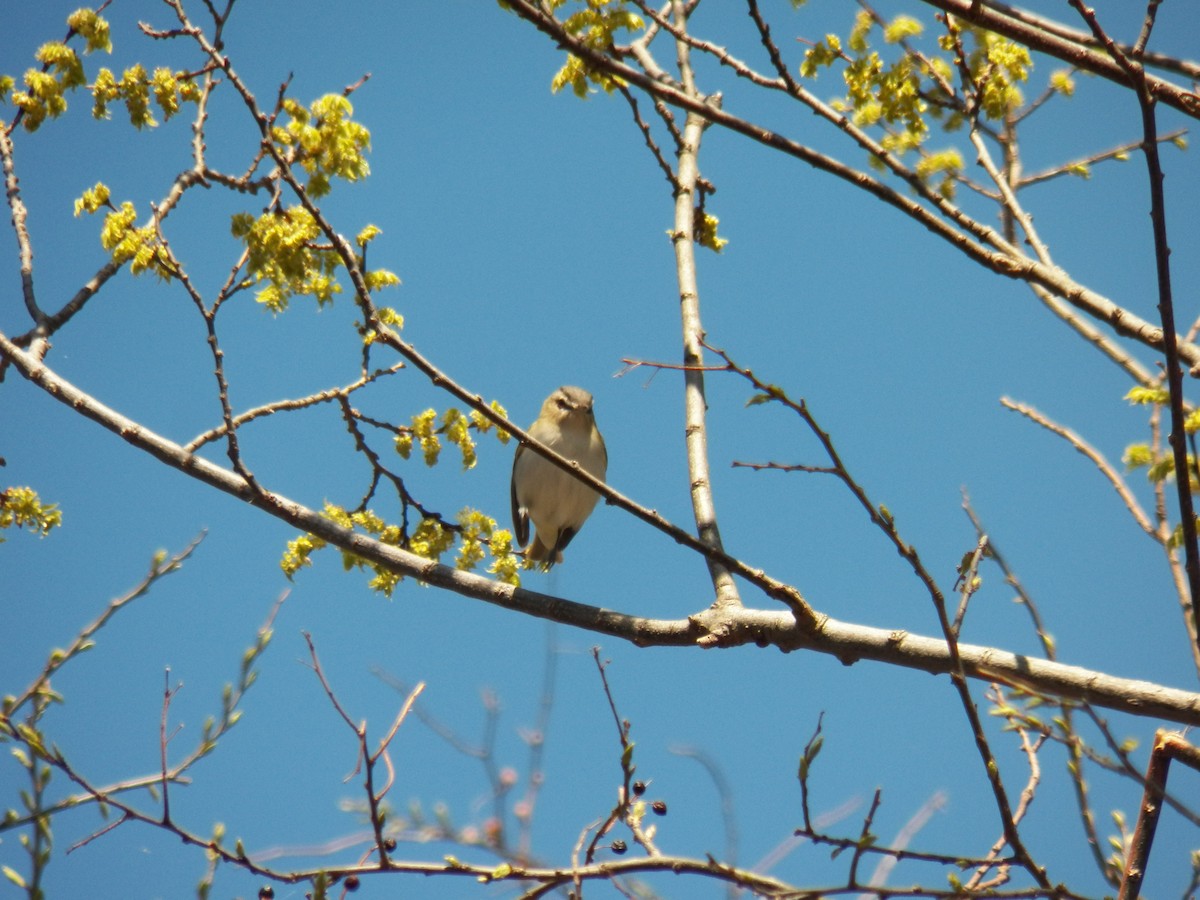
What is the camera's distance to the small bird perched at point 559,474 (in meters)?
7.81

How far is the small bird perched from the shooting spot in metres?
7.81

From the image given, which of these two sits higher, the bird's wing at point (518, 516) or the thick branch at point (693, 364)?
the bird's wing at point (518, 516)

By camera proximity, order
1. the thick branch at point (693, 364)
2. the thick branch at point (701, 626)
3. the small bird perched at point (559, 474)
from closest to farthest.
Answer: the thick branch at point (701, 626)
the thick branch at point (693, 364)
the small bird perched at point (559, 474)

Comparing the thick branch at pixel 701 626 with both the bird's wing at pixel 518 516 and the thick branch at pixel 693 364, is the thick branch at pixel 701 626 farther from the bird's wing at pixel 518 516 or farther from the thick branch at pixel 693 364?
the bird's wing at pixel 518 516

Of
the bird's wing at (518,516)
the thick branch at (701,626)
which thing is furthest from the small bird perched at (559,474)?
the thick branch at (701,626)

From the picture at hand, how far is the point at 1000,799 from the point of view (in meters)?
2.08

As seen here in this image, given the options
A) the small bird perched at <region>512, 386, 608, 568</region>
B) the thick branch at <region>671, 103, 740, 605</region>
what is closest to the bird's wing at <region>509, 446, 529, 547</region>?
the small bird perched at <region>512, 386, 608, 568</region>

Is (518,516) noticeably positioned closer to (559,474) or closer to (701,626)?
(559,474)

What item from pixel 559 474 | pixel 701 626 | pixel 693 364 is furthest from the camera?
pixel 559 474

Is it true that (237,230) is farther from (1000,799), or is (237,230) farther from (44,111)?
(1000,799)

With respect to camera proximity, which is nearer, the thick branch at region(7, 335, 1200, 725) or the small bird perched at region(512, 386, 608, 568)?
the thick branch at region(7, 335, 1200, 725)

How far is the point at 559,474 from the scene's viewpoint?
25.5 ft

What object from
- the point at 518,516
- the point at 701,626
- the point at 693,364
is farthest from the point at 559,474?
the point at 701,626

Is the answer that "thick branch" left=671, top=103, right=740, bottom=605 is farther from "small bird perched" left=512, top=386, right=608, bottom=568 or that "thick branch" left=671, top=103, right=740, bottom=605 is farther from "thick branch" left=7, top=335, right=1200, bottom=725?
"small bird perched" left=512, top=386, right=608, bottom=568
